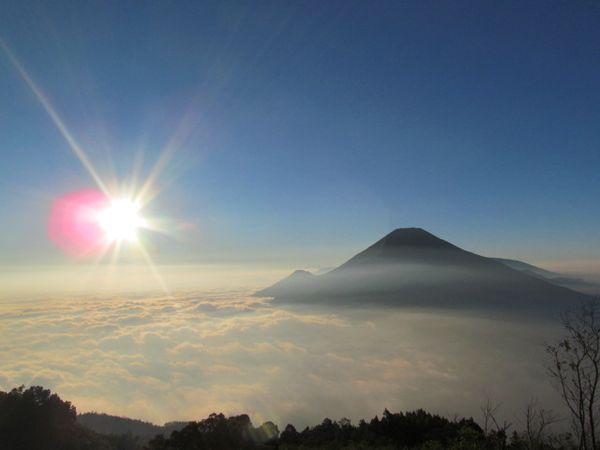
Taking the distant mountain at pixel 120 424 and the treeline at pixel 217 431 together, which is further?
the distant mountain at pixel 120 424

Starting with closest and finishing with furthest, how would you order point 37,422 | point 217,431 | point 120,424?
point 217,431, point 37,422, point 120,424

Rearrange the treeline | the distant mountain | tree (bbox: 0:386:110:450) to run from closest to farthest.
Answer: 1. the treeline
2. tree (bbox: 0:386:110:450)
3. the distant mountain

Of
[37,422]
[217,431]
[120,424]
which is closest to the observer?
[217,431]

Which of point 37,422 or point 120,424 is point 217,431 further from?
point 120,424

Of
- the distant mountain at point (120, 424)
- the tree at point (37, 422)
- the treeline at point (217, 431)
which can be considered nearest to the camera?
the treeline at point (217, 431)

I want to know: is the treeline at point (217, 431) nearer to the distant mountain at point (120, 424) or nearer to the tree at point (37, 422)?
the tree at point (37, 422)

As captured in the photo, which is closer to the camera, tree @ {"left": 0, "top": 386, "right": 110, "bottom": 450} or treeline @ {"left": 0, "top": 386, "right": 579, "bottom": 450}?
treeline @ {"left": 0, "top": 386, "right": 579, "bottom": 450}

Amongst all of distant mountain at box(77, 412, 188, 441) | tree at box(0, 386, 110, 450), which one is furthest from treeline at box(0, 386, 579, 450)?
distant mountain at box(77, 412, 188, 441)

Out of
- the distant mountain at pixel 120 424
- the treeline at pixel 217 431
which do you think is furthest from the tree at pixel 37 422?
the distant mountain at pixel 120 424

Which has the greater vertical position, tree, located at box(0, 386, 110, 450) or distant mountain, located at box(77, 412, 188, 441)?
tree, located at box(0, 386, 110, 450)

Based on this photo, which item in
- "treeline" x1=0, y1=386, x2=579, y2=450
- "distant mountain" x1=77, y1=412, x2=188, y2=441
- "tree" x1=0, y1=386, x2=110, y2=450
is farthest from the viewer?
"distant mountain" x1=77, y1=412, x2=188, y2=441

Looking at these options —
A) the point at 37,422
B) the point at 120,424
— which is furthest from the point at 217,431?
the point at 120,424

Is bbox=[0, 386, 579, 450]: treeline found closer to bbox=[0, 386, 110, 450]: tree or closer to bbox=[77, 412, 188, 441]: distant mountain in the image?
bbox=[0, 386, 110, 450]: tree

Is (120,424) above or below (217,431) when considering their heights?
below
